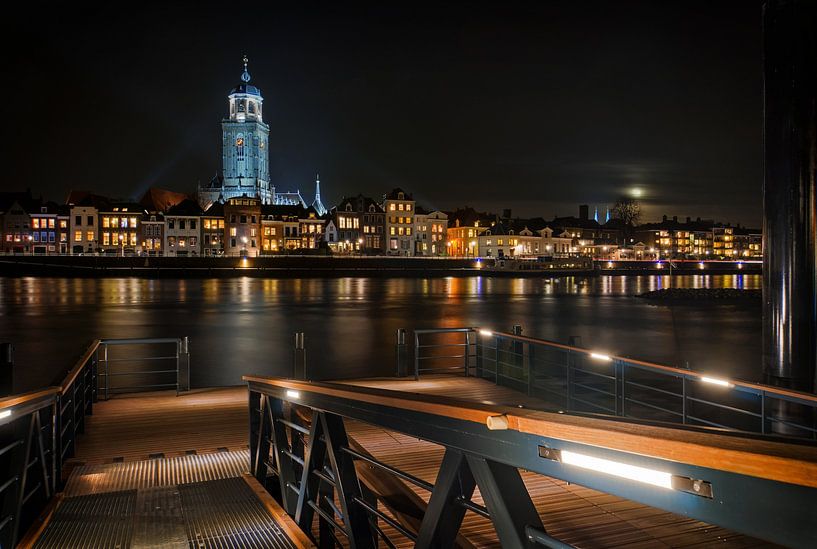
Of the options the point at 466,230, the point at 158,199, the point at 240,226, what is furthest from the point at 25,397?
the point at 158,199

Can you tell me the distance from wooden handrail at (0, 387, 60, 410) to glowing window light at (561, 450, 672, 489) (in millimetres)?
3420

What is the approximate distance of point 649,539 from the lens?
4508 millimetres

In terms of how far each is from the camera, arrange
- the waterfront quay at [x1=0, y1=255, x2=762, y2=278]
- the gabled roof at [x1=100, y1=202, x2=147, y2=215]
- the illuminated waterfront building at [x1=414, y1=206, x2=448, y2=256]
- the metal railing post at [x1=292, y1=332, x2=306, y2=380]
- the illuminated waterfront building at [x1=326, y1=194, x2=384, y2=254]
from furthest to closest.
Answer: the illuminated waterfront building at [x1=414, y1=206, x2=448, y2=256] → the illuminated waterfront building at [x1=326, y1=194, x2=384, y2=254] → the gabled roof at [x1=100, y1=202, x2=147, y2=215] → the waterfront quay at [x1=0, y1=255, x2=762, y2=278] → the metal railing post at [x1=292, y1=332, x2=306, y2=380]

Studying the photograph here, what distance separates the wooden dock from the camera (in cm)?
457

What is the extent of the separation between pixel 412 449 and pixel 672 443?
5.95 m

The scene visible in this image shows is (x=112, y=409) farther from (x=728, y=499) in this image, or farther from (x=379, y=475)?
(x=728, y=499)

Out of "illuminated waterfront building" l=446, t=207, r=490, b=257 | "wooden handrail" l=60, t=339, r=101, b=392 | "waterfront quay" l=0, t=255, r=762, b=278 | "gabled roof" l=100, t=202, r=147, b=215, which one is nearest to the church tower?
"gabled roof" l=100, t=202, r=147, b=215

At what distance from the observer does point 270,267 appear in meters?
98.9

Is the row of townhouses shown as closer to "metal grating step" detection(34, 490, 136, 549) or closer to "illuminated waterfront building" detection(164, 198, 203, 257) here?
"illuminated waterfront building" detection(164, 198, 203, 257)

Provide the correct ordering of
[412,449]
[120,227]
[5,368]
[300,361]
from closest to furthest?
[412,449] → [5,368] → [300,361] → [120,227]

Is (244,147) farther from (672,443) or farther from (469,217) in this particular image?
(672,443)

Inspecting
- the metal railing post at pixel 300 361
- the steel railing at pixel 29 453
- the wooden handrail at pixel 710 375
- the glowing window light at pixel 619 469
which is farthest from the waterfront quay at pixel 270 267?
the glowing window light at pixel 619 469

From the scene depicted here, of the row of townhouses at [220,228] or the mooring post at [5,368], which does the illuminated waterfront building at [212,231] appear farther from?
the mooring post at [5,368]

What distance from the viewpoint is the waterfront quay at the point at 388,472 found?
1.46 m
